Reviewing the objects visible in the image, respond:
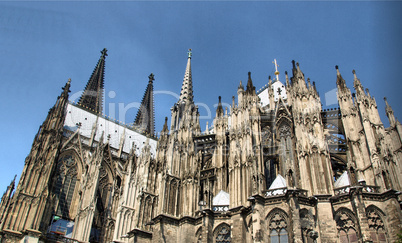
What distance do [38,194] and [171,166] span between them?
33.5 feet

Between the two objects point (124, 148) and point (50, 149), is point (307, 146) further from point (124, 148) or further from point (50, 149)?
point (124, 148)

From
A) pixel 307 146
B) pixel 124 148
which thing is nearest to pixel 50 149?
pixel 124 148

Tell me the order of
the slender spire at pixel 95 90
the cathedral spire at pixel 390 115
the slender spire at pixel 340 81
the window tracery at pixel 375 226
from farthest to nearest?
the slender spire at pixel 95 90 → the slender spire at pixel 340 81 → the cathedral spire at pixel 390 115 → the window tracery at pixel 375 226

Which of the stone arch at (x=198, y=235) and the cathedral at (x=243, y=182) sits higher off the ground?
the cathedral at (x=243, y=182)

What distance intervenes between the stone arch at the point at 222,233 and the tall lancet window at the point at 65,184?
51.6 ft

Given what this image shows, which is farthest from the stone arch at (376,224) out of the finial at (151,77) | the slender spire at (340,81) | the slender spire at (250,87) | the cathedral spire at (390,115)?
the finial at (151,77)

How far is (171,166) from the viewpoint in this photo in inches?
931

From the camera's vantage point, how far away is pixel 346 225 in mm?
16625

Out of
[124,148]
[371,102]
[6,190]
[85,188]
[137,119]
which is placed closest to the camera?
[371,102]

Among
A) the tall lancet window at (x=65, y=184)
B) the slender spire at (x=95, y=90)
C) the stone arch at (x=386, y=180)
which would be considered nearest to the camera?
the stone arch at (x=386, y=180)

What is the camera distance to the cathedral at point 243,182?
656 inches

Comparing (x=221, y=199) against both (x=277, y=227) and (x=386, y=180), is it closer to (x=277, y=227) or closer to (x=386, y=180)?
(x=277, y=227)

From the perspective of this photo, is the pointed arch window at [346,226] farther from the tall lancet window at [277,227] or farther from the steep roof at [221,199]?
the steep roof at [221,199]

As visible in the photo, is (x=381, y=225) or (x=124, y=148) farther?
(x=124, y=148)
